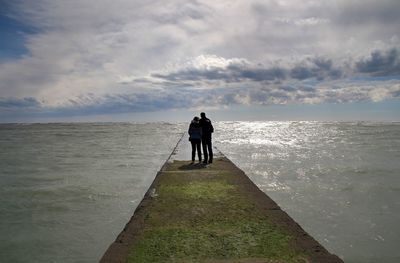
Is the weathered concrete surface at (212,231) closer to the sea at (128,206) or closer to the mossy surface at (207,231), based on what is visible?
the mossy surface at (207,231)

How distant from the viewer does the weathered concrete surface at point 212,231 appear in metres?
5.00

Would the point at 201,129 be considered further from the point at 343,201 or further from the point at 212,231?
the point at 212,231

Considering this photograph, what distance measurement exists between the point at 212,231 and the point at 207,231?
80mm

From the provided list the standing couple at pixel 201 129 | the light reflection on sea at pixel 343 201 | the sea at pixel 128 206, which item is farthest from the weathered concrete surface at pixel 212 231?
the standing couple at pixel 201 129

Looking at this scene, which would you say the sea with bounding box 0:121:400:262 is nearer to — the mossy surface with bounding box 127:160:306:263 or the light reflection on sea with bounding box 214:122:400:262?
the light reflection on sea with bounding box 214:122:400:262

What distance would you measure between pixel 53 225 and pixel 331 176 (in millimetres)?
12016

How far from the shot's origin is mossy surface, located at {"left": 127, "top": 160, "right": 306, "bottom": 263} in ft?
16.4

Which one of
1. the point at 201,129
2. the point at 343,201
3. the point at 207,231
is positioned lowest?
the point at 343,201

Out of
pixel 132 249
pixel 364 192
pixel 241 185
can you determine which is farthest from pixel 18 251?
pixel 364 192

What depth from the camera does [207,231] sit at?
5.93 metres

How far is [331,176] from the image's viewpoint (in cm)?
1659

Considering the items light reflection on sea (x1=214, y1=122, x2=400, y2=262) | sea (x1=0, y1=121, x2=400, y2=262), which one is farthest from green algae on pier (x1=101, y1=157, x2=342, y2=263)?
light reflection on sea (x1=214, y1=122, x2=400, y2=262)

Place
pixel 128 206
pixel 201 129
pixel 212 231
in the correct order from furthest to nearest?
1. pixel 201 129
2. pixel 128 206
3. pixel 212 231

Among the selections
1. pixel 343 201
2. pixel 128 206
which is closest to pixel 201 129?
pixel 128 206
